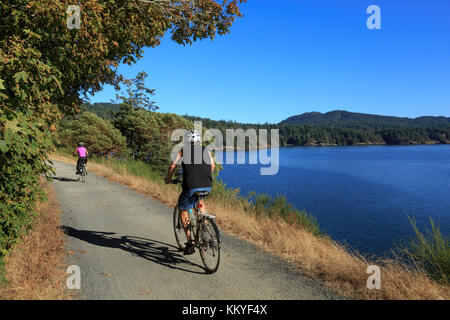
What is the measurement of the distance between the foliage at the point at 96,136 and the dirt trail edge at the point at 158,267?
72.1 ft

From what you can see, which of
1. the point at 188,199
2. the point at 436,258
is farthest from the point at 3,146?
the point at 436,258

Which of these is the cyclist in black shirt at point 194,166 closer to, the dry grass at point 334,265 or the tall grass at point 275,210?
the dry grass at point 334,265

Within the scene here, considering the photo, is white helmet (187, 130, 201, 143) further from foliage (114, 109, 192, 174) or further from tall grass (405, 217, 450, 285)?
foliage (114, 109, 192, 174)

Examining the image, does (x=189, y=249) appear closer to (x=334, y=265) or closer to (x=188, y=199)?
(x=188, y=199)

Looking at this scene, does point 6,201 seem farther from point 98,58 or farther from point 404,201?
point 404,201

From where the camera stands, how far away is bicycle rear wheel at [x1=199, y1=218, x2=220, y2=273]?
14.9 feet

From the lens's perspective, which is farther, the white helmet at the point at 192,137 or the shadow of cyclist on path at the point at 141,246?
the shadow of cyclist on path at the point at 141,246

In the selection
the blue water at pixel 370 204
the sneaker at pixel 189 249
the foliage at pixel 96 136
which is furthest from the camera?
the foliage at pixel 96 136

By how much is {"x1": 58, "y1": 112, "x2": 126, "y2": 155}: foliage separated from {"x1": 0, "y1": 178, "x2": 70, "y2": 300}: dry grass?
23156 millimetres

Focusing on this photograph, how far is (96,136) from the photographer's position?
31344 mm

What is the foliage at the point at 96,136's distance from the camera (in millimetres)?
29609

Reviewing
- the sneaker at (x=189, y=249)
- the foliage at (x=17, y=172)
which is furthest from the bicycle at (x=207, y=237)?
the foliage at (x=17, y=172)

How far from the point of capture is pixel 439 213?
18.0m
